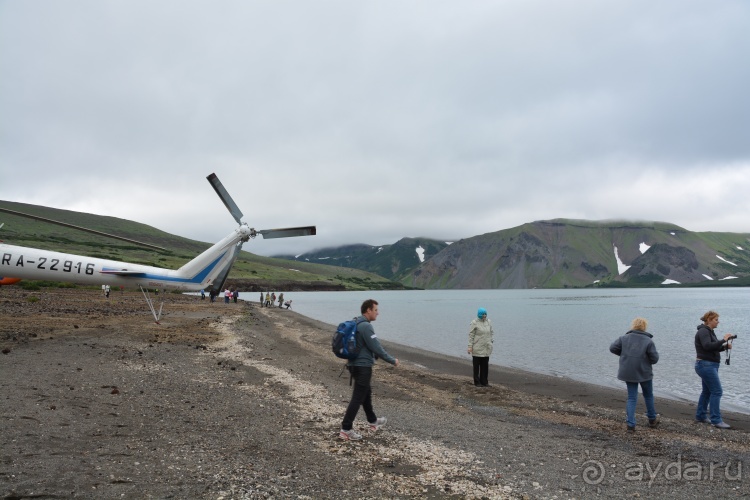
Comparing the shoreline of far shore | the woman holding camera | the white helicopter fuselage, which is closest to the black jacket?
the woman holding camera

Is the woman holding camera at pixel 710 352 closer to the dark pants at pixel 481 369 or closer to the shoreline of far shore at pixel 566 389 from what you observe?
the shoreline of far shore at pixel 566 389

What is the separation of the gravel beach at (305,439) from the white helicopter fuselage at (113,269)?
3.10 meters

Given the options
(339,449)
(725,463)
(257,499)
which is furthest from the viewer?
(725,463)

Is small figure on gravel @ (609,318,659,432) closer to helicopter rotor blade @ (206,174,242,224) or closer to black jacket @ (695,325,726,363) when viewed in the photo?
black jacket @ (695,325,726,363)

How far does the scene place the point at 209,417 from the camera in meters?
10.0

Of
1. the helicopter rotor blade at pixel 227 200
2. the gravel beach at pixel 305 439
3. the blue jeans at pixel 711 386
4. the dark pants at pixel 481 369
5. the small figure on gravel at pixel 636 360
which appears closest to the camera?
the gravel beach at pixel 305 439

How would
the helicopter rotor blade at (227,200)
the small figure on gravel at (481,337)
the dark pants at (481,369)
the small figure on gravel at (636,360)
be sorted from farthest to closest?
the helicopter rotor blade at (227,200) → the dark pants at (481,369) → the small figure on gravel at (481,337) → the small figure on gravel at (636,360)

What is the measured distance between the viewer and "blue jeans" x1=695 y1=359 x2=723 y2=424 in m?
11.8

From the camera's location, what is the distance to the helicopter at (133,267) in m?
19.2

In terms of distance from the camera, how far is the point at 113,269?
2078cm

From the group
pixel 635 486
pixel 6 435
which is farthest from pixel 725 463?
pixel 6 435

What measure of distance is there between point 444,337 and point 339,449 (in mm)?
37414

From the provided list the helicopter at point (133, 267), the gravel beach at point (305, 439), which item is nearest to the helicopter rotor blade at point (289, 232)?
the helicopter at point (133, 267)

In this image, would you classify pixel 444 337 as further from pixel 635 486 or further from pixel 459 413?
pixel 635 486
